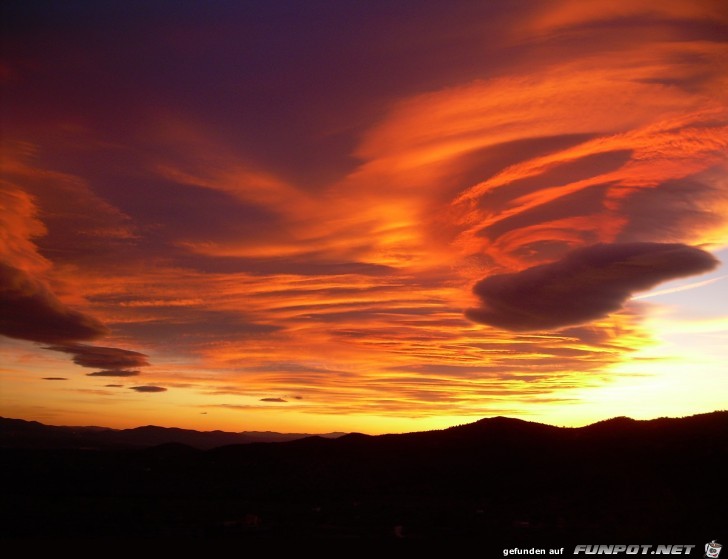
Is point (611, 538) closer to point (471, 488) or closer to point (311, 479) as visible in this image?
point (471, 488)

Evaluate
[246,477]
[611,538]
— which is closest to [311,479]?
[246,477]

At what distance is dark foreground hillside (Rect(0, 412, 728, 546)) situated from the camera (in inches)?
1832

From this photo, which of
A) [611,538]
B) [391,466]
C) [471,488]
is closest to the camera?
[611,538]

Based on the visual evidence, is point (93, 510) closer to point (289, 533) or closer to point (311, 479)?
point (289, 533)

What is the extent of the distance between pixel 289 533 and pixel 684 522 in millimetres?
29996

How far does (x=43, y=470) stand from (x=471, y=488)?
5871cm

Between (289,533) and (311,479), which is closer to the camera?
(289,533)

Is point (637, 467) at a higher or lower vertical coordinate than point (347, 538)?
higher

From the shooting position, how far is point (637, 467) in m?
69.9

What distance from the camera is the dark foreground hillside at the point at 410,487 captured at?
46531mm

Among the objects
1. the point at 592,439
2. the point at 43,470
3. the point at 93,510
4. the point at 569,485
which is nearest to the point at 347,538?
the point at 93,510

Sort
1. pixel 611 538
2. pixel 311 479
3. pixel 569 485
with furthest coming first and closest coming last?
pixel 311 479, pixel 569 485, pixel 611 538

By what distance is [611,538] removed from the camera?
4262cm

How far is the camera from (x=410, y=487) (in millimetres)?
74625
